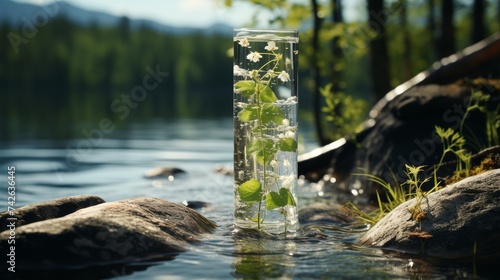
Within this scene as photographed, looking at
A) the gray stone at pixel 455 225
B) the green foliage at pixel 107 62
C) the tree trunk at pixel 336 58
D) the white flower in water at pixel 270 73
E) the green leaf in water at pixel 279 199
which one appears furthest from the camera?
the green foliage at pixel 107 62

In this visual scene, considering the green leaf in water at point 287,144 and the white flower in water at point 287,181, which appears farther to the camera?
the white flower in water at point 287,181

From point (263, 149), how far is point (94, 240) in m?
1.99

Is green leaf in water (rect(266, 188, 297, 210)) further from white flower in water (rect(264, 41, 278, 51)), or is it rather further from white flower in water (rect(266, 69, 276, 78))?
white flower in water (rect(264, 41, 278, 51))

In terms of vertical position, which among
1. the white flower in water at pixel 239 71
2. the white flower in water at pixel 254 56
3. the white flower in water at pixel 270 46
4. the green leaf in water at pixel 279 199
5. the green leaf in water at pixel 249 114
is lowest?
the green leaf in water at pixel 279 199

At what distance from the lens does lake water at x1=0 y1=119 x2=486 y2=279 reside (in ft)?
20.0

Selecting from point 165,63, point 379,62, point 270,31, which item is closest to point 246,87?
point 270,31

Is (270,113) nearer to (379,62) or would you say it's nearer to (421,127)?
(421,127)

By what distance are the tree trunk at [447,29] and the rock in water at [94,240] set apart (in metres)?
12.5

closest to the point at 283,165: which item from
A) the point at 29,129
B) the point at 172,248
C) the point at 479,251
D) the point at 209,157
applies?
the point at 172,248

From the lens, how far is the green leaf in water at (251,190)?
24.1 feet

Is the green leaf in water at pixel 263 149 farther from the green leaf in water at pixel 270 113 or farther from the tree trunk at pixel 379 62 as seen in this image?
the tree trunk at pixel 379 62

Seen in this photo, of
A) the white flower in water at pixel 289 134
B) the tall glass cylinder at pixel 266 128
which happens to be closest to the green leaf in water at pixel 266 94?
the tall glass cylinder at pixel 266 128

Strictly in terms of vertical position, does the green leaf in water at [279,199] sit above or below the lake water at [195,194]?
above

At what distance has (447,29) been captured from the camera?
1775 centimetres
